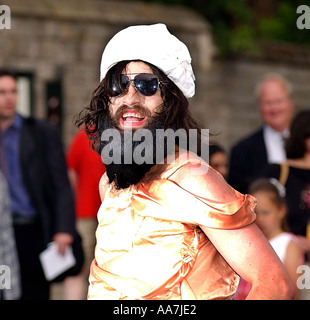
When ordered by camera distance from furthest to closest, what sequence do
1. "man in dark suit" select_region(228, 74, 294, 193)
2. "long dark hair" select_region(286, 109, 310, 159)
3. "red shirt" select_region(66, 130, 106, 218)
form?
1. "red shirt" select_region(66, 130, 106, 218)
2. "man in dark suit" select_region(228, 74, 294, 193)
3. "long dark hair" select_region(286, 109, 310, 159)

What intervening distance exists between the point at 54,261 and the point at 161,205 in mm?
3424

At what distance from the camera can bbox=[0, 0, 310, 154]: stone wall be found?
973cm

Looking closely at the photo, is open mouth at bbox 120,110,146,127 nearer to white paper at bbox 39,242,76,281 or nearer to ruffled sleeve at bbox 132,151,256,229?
ruffled sleeve at bbox 132,151,256,229

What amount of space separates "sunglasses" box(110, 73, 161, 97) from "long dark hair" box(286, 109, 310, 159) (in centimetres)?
309

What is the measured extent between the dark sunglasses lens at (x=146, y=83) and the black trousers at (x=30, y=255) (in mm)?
3298

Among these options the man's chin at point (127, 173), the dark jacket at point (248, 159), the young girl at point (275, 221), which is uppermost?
the man's chin at point (127, 173)

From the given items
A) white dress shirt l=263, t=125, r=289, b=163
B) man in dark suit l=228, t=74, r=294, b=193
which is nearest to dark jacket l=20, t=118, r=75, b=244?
man in dark suit l=228, t=74, r=294, b=193

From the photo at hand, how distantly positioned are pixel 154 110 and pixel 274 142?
399 centimetres

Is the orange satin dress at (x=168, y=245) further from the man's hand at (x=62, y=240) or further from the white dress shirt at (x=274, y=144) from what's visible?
the white dress shirt at (x=274, y=144)

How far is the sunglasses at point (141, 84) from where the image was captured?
3.03 m

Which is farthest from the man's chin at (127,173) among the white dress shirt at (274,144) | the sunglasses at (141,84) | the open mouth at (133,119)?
the white dress shirt at (274,144)

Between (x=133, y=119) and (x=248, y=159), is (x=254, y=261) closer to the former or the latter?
(x=133, y=119)

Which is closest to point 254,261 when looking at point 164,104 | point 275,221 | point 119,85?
point 164,104
